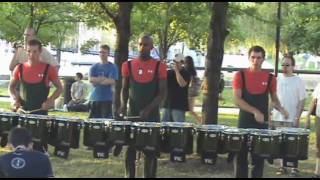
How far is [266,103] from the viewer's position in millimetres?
7141

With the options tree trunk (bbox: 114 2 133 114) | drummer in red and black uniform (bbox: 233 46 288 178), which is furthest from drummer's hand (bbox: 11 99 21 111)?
tree trunk (bbox: 114 2 133 114)

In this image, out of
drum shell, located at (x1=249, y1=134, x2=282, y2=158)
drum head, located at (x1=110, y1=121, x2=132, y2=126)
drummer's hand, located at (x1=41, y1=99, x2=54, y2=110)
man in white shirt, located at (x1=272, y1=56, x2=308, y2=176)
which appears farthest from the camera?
man in white shirt, located at (x1=272, y1=56, x2=308, y2=176)

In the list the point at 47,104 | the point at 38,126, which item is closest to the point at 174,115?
the point at 47,104

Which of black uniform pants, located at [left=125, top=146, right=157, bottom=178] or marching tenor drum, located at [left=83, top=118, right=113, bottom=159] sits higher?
marching tenor drum, located at [left=83, top=118, right=113, bottom=159]

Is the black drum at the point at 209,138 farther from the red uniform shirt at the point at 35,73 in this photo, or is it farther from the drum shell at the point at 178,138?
the red uniform shirt at the point at 35,73

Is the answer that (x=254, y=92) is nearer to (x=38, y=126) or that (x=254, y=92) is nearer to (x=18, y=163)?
(x=38, y=126)

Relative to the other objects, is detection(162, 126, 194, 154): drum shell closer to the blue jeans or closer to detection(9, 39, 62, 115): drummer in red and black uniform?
detection(9, 39, 62, 115): drummer in red and black uniform

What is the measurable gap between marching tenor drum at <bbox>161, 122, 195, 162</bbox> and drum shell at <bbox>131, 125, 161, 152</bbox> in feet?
0.36

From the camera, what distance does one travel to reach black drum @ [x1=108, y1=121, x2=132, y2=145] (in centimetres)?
700

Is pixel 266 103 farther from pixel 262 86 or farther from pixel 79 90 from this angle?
pixel 79 90

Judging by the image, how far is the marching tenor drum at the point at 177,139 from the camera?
701 centimetres

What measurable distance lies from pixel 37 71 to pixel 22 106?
0.50 metres

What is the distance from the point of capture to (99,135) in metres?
7.12

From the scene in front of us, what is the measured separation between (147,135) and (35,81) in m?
1.71
